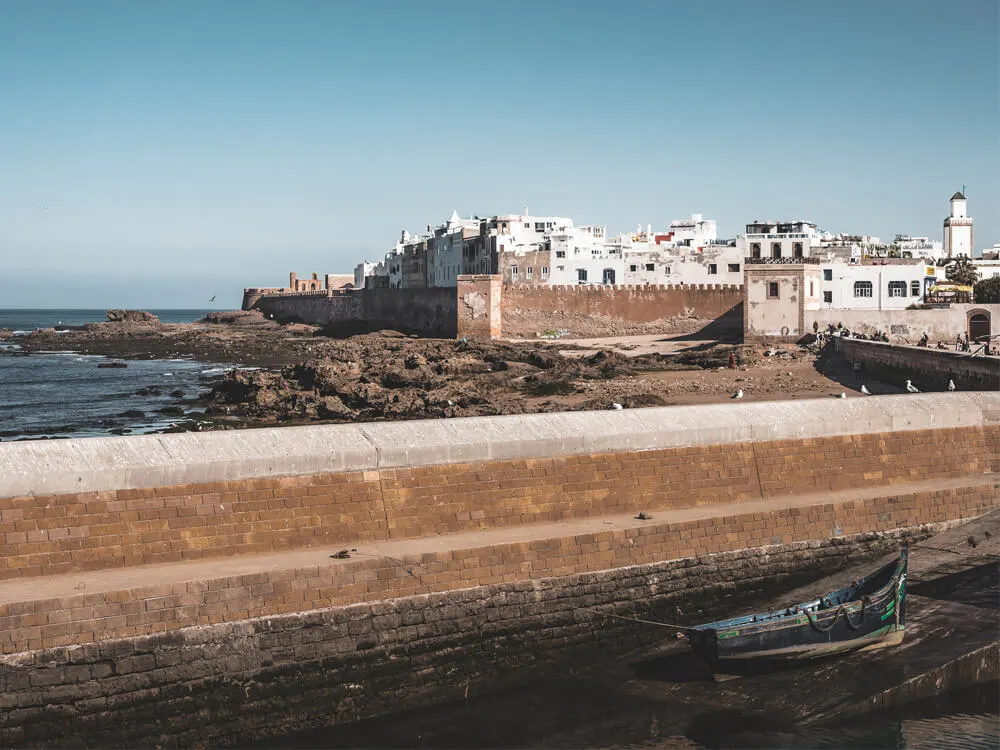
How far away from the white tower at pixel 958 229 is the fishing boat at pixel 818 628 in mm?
87699

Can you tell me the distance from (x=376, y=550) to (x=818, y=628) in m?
5.71

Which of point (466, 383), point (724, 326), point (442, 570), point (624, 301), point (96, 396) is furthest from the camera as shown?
point (624, 301)

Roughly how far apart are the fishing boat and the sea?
75.3 feet

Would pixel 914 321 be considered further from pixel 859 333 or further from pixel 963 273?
pixel 963 273

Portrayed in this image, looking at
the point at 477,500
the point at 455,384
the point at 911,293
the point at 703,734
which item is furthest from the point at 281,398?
the point at 911,293

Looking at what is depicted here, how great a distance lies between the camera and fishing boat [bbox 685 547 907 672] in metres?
12.2

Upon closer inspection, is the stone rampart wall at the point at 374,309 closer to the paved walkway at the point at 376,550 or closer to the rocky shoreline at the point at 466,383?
the rocky shoreline at the point at 466,383

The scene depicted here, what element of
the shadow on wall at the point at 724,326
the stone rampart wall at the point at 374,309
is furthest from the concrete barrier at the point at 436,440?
the stone rampart wall at the point at 374,309

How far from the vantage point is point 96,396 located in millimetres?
43875

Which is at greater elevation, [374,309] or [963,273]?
[963,273]

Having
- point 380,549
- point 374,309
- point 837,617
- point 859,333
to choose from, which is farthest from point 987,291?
point 380,549

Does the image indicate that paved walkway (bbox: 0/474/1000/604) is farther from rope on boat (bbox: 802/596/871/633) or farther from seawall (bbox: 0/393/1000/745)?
rope on boat (bbox: 802/596/871/633)

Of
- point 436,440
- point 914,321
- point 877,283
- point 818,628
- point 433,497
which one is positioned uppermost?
point 877,283

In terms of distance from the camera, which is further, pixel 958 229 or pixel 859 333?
pixel 958 229
